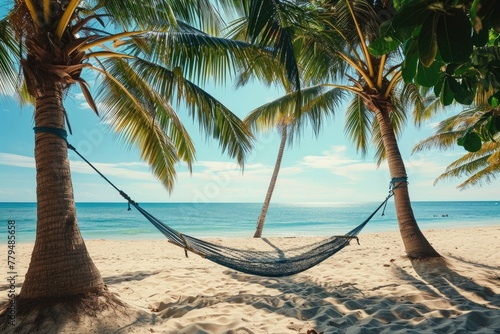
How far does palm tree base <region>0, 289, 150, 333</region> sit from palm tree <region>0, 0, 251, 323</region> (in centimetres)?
1

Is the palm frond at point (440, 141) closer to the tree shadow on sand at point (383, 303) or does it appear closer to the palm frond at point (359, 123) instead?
the palm frond at point (359, 123)

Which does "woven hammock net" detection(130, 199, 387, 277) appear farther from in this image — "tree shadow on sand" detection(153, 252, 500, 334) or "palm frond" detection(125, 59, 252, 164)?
"palm frond" detection(125, 59, 252, 164)

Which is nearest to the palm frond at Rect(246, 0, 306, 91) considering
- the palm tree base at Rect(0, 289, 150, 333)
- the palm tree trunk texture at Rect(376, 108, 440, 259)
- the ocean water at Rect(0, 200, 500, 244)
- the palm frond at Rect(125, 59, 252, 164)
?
the palm frond at Rect(125, 59, 252, 164)

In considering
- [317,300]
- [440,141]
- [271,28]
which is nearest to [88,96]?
[271,28]

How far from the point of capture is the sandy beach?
5.70 feet

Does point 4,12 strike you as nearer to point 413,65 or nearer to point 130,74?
point 130,74

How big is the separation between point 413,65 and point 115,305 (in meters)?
1.90

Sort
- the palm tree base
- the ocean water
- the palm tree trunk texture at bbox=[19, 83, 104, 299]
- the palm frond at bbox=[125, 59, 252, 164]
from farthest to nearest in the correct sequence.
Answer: the ocean water < the palm frond at bbox=[125, 59, 252, 164] < the palm tree trunk texture at bbox=[19, 83, 104, 299] < the palm tree base

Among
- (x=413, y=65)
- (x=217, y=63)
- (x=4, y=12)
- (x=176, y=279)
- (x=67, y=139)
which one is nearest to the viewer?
(x=413, y=65)

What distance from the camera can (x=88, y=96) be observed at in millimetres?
2295

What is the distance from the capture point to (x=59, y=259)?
6.00 ft

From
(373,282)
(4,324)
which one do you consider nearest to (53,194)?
(4,324)

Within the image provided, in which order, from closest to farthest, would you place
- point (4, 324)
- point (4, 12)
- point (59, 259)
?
point (4, 324) < point (59, 259) < point (4, 12)

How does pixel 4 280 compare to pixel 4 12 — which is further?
pixel 4 280
